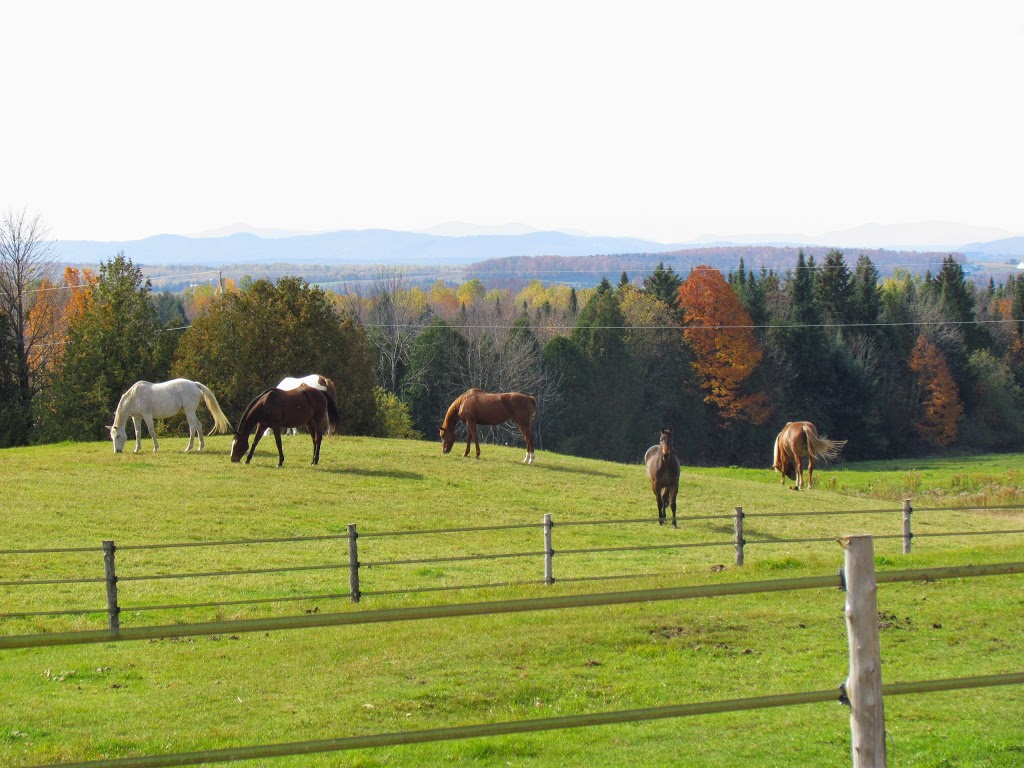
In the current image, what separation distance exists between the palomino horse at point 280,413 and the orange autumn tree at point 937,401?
60.5 meters

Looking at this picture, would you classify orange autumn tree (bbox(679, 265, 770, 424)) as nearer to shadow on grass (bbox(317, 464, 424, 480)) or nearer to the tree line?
the tree line

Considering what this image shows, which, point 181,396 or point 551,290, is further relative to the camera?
point 551,290

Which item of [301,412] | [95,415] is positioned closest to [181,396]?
[301,412]

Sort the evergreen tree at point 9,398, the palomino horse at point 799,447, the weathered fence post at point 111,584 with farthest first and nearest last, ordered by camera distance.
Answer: the evergreen tree at point 9,398
the palomino horse at point 799,447
the weathered fence post at point 111,584

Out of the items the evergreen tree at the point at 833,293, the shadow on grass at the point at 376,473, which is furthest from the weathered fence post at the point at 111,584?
the evergreen tree at the point at 833,293

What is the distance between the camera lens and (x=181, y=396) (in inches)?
1121

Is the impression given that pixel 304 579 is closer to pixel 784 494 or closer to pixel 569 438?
pixel 784 494

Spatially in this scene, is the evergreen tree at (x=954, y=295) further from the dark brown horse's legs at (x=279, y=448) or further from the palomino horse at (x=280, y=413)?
the dark brown horse's legs at (x=279, y=448)

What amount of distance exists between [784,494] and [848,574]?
89.5ft

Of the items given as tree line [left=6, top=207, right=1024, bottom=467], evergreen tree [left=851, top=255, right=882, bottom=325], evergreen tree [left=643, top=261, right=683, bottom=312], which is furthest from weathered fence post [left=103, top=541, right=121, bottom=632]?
evergreen tree [left=851, top=255, right=882, bottom=325]

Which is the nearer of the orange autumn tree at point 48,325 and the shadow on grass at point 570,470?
the shadow on grass at point 570,470

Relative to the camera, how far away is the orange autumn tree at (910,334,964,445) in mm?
76438

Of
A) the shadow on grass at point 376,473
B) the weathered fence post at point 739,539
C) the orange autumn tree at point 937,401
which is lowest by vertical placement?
the orange autumn tree at point 937,401

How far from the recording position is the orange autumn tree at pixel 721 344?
72625mm
